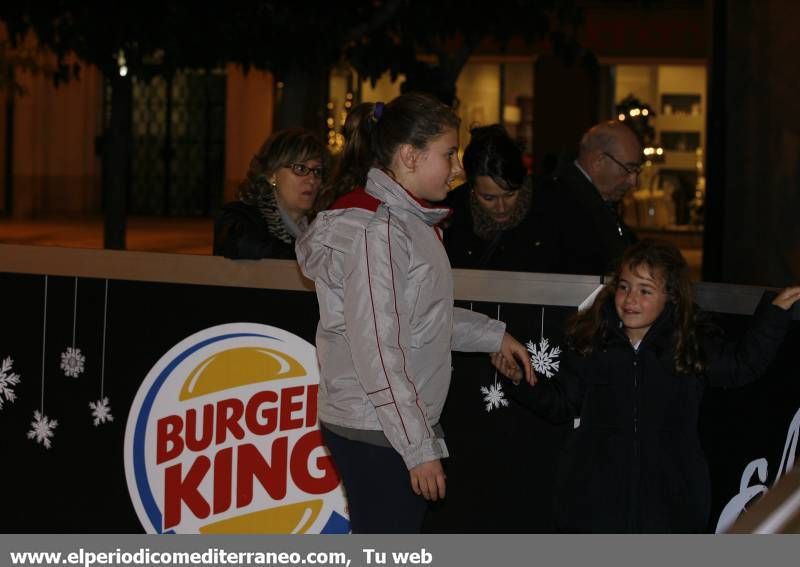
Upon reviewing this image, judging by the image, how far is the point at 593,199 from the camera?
595 centimetres

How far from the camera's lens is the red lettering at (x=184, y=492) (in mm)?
5285

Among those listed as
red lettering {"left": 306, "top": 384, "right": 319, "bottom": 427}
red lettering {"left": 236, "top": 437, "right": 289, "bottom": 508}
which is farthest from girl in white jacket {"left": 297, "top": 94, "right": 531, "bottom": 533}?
red lettering {"left": 236, "top": 437, "right": 289, "bottom": 508}

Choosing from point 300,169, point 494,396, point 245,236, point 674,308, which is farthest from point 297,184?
point 674,308

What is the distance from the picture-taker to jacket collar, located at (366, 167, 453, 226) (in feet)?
12.3

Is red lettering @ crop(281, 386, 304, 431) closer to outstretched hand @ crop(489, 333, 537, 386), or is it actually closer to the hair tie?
outstretched hand @ crop(489, 333, 537, 386)

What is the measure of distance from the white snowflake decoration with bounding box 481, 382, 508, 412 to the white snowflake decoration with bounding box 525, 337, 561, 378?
6.8 inches

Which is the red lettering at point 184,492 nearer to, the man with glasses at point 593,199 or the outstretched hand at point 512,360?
the outstretched hand at point 512,360

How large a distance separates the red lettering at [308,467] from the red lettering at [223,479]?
26 cm

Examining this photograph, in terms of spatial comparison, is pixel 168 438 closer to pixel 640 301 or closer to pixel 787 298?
pixel 640 301

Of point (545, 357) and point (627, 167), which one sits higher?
point (627, 167)

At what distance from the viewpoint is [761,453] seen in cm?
454

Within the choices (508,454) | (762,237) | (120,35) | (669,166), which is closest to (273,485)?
(508,454)

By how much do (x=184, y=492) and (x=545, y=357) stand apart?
149 cm

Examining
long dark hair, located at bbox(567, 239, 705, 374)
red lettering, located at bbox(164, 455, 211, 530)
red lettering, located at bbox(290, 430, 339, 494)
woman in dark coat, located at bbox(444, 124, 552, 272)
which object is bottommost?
red lettering, located at bbox(164, 455, 211, 530)
